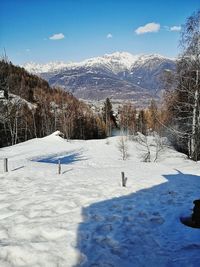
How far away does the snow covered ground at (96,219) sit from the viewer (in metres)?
8.33

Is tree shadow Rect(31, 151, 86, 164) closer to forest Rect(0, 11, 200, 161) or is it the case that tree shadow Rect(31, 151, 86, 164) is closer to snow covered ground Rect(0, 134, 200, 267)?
forest Rect(0, 11, 200, 161)

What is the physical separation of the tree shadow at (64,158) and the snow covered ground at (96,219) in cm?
1845

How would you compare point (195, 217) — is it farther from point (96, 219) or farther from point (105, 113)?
point (105, 113)

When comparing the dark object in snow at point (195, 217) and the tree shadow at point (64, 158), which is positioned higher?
the dark object in snow at point (195, 217)

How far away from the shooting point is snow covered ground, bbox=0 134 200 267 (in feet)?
27.3

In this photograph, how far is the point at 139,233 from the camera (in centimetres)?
1025

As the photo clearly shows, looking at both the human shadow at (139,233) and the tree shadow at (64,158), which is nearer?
the human shadow at (139,233)

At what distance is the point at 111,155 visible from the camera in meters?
47.7

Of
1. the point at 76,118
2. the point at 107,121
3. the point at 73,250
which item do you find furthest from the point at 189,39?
the point at 107,121

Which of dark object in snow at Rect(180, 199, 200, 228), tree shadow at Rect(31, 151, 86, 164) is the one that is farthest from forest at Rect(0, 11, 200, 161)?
dark object in snow at Rect(180, 199, 200, 228)

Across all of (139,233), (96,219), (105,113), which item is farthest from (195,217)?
(105,113)

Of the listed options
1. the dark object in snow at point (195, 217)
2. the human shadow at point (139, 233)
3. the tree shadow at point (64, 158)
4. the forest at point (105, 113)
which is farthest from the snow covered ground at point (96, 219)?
the tree shadow at point (64, 158)

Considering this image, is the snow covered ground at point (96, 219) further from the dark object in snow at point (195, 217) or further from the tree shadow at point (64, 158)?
the tree shadow at point (64, 158)

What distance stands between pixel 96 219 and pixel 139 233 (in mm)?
1792
